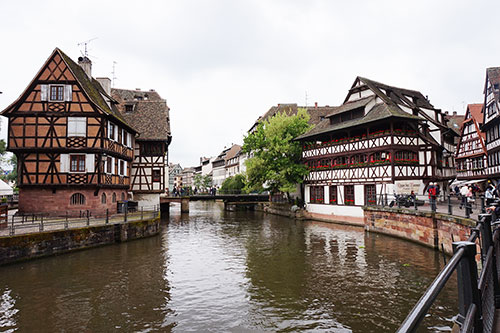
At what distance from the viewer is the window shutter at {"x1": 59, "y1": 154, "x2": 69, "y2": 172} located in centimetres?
2448

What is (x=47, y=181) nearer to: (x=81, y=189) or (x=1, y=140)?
(x=81, y=189)

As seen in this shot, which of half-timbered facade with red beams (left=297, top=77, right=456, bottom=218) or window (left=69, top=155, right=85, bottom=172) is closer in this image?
window (left=69, top=155, right=85, bottom=172)

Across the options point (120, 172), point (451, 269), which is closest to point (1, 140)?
point (120, 172)

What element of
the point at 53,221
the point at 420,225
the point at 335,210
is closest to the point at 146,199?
the point at 53,221

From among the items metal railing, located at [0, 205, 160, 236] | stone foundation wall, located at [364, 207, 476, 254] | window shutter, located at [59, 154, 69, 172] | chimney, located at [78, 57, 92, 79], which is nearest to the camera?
stone foundation wall, located at [364, 207, 476, 254]

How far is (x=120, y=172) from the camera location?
96.1 ft

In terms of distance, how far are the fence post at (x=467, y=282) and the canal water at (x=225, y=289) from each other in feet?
26.1

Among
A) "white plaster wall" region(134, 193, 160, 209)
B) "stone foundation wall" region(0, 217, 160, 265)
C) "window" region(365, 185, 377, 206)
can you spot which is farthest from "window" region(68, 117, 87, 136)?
"window" region(365, 185, 377, 206)

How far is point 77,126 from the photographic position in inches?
978

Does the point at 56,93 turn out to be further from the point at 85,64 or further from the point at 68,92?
the point at 85,64

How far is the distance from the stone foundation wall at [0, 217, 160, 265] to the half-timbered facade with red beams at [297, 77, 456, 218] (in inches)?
→ 724

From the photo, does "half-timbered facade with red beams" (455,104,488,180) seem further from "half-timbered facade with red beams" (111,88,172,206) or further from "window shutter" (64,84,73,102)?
"window shutter" (64,84,73,102)

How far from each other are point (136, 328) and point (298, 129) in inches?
1331

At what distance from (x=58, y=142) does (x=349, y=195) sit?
80.7 ft
